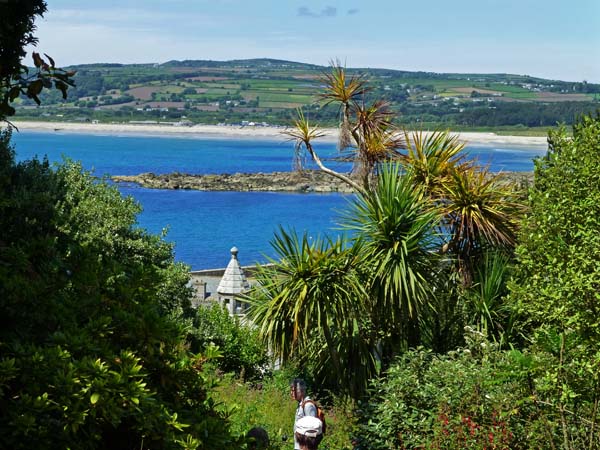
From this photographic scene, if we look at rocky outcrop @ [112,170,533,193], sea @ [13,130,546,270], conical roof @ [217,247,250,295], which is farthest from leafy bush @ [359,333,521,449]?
rocky outcrop @ [112,170,533,193]

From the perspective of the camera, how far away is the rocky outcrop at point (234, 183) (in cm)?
9381

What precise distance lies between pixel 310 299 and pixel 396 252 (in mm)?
1233

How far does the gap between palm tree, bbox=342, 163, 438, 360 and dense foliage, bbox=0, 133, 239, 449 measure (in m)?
6.04

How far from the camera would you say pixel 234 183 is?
3851 inches

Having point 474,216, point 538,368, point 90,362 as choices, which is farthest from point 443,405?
point 90,362

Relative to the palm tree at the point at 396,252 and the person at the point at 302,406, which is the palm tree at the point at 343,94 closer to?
the palm tree at the point at 396,252

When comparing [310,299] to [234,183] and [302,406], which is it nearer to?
[302,406]

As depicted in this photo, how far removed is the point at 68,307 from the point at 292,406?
729 cm

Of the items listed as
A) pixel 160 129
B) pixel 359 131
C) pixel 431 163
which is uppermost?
pixel 359 131

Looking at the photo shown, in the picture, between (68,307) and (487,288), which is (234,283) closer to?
(487,288)

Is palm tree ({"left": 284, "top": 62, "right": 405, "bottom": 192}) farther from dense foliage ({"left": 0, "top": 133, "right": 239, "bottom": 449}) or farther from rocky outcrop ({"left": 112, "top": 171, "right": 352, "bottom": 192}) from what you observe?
rocky outcrop ({"left": 112, "top": 171, "right": 352, "bottom": 192})

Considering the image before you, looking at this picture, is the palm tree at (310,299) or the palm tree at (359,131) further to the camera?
the palm tree at (359,131)

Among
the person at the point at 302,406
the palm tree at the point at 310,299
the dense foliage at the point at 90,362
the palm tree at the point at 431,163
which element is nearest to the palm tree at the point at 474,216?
the palm tree at the point at 431,163

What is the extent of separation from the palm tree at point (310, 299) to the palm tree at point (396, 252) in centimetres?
26
